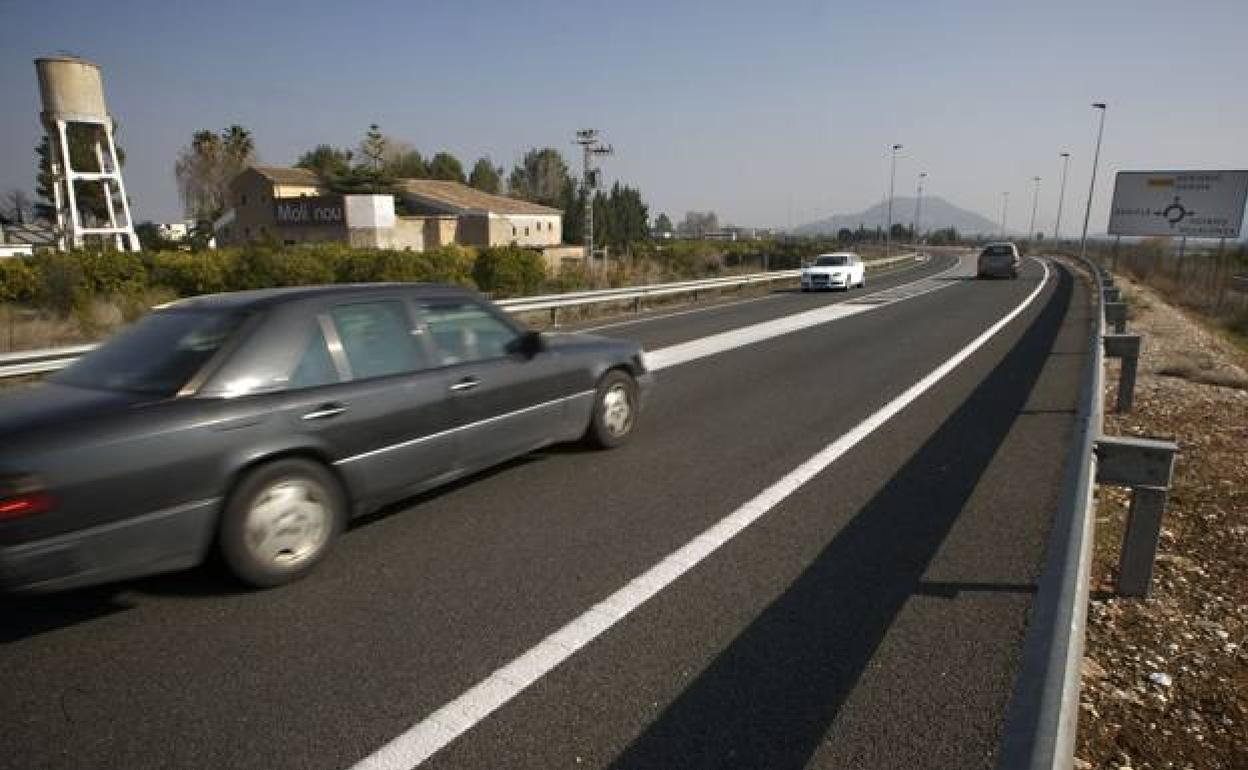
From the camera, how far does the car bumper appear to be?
2.94m

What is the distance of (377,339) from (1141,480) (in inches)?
161

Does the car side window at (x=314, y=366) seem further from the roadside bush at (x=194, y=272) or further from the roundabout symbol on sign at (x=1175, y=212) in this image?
the roundabout symbol on sign at (x=1175, y=212)

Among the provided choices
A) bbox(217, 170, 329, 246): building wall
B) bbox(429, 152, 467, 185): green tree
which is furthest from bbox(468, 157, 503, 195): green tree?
bbox(217, 170, 329, 246): building wall

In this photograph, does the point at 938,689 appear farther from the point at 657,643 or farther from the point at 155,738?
the point at 155,738

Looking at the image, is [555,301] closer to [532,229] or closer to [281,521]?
[281,521]

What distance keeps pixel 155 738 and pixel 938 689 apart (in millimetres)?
2895

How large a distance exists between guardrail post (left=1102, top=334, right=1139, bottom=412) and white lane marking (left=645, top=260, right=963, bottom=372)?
5.07m

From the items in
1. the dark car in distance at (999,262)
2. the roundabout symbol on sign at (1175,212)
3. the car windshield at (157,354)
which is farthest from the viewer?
the roundabout symbol on sign at (1175,212)

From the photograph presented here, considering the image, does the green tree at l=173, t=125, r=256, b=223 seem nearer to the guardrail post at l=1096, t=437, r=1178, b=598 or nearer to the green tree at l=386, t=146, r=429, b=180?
the green tree at l=386, t=146, r=429, b=180

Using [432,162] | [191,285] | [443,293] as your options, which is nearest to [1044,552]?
[443,293]

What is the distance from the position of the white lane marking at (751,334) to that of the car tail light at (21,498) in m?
7.42

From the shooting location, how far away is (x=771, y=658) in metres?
3.08

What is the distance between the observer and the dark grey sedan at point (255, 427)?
306 cm

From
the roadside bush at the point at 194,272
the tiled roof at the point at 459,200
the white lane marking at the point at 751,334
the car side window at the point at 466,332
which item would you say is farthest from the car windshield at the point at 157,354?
the tiled roof at the point at 459,200
